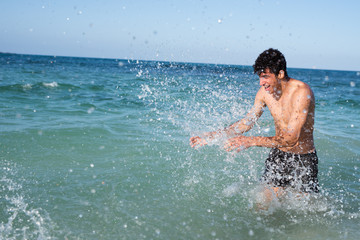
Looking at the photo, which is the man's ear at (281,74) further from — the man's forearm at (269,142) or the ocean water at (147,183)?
the ocean water at (147,183)

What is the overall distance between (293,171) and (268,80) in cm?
115

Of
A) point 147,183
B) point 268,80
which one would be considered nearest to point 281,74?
point 268,80

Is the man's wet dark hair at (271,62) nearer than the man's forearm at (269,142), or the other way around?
the man's forearm at (269,142)

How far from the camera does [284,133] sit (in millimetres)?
3443

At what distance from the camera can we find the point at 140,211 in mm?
3494

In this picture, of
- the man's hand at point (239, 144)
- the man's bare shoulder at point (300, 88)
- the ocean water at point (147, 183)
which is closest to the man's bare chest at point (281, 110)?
the man's bare shoulder at point (300, 88)

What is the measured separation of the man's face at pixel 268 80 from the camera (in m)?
3.46

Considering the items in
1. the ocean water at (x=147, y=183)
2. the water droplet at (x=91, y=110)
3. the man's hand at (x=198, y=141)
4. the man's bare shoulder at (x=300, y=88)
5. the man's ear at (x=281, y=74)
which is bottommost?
the ocean water at (x=147, y=183)

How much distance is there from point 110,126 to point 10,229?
15.5ft

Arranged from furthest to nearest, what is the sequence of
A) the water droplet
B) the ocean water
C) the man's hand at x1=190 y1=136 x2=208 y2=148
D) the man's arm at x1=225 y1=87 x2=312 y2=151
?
the water droplet < the man's hand at x1=190 y1=136 x2=208 y2=148 < the man's arm at x1=225 y1=87 x2=312 y2=151 < the ocean water

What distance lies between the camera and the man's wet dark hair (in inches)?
134

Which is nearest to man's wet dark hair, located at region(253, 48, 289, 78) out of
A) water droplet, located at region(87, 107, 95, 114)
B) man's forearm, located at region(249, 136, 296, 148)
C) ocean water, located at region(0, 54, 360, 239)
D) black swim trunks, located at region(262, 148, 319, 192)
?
man's forearm, located at region(249, 136, 296, 148)

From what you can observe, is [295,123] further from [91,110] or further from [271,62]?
[91,110]

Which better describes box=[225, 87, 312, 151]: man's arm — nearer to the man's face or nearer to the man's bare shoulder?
the man's bare shoulder
